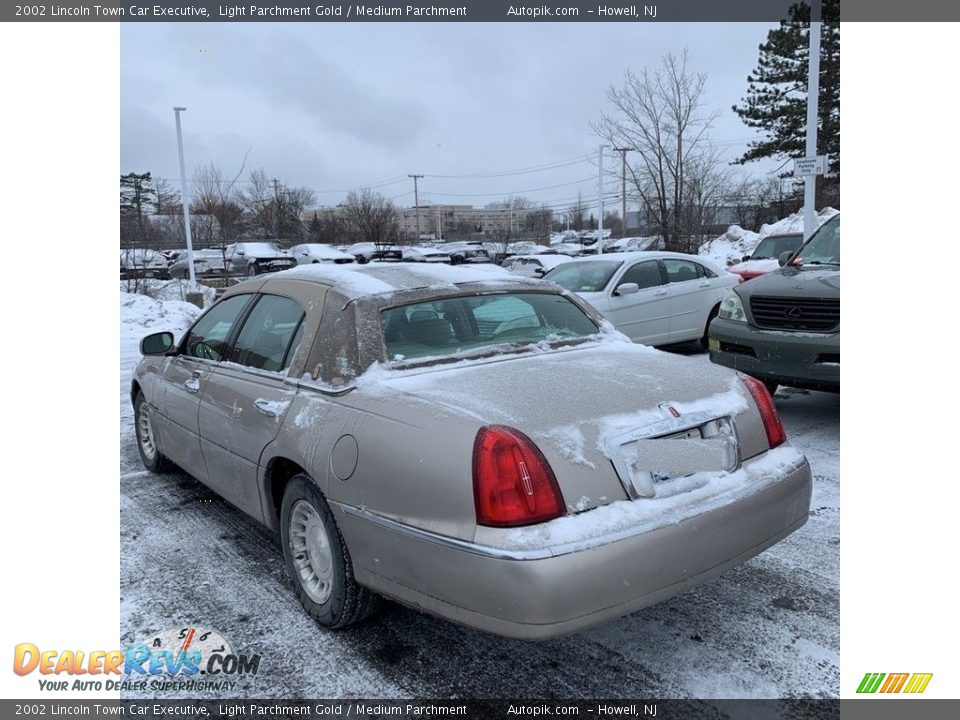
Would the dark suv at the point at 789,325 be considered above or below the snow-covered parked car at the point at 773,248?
below

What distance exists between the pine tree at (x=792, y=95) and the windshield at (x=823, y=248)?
73.5 ft

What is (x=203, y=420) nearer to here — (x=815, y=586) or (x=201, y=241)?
(x=815, y=586)

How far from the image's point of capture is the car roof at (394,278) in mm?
3424

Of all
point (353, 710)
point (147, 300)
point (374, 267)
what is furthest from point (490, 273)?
point (147, 300)

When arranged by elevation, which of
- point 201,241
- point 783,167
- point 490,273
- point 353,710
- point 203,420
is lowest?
point 353,710

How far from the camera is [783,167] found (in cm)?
3638

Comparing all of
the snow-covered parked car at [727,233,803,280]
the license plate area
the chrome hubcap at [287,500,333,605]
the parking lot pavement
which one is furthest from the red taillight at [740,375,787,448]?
the snow-covered parked car at [727,233,803,280]

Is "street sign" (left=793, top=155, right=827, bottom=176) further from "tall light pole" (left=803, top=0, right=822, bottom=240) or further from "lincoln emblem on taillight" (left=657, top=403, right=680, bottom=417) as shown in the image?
"lincoln emblem on taillight" (left=657, top=403, right=680, bottom=417)

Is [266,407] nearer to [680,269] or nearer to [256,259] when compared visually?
[680,269]

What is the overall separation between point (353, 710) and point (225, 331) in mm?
2421

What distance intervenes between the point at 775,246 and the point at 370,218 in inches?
1410
